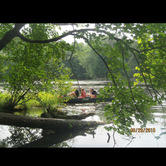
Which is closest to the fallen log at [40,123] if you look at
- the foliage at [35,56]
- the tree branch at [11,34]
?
the foliage at [35,56]

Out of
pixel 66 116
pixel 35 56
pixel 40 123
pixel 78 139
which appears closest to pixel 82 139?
pixel 78 139

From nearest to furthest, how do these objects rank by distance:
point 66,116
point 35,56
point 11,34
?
point 11,34
point 35,56
point 66,116

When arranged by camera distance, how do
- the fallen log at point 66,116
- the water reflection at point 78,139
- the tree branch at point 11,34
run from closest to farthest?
the tree branch at point 11,34
the water reflection at point 78,139
the fallen log at point 66,116

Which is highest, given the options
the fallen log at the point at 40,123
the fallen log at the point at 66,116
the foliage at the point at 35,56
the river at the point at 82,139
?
the foliage at the point at 35,56

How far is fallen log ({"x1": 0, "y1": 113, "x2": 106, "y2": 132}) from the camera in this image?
10.3 feet

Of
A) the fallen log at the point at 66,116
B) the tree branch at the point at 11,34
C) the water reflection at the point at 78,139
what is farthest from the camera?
the fallen log at the point at 66,116

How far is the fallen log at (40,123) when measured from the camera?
314 cm

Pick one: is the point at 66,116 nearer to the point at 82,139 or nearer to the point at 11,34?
the point at 82,139

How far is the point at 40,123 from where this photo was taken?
3283 mm

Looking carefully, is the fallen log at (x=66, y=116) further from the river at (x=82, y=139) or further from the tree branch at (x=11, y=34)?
the tree branch at (x=11, y=34)

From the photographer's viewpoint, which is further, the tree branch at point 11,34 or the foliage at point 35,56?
the foliage at point 35,56
